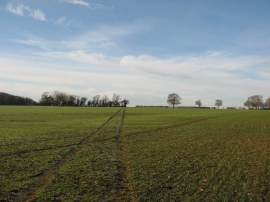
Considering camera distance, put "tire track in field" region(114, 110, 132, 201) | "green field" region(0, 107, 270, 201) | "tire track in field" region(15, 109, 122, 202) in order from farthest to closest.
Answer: "green field" region(0, 107, 270, 201) → "tire track in field" region(114, 110, 132, 201) → "tire track in field" region(15, 109, 122, 202)

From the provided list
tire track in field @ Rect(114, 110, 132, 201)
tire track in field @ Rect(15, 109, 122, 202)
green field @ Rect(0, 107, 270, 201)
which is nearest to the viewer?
tire track in field @ Rect(15, 109, 122, 202)

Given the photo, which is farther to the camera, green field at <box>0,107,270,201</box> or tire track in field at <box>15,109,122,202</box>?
green field at <box>0,107,270,201</box>

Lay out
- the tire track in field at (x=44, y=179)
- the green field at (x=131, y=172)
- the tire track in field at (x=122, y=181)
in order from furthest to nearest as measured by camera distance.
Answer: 1. the green field at (x=131, y=172)
2. the tire track in field at (x=122, y=181)
3. the tire track in field at (x=44, y=179)

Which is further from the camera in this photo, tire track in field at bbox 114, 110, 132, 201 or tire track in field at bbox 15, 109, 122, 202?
tire track in field at bbox 114, 110, 132, 201

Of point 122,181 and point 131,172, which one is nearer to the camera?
point 122,181

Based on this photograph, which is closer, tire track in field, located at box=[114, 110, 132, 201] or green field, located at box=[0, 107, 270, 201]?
tire track in field, located at box=[114, 110, 132, 201]

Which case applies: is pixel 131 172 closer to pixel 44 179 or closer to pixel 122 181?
pixel 122 181

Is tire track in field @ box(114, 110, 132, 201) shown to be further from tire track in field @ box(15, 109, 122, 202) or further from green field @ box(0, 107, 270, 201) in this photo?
tire track in field @ box(15, 109, 122, 202)

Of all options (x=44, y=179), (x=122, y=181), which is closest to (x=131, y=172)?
(x=122, y=181)

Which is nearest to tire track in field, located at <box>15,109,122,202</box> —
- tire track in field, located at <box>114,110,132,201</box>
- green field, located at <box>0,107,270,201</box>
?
green field, located at <box>0,107,270,201</box>

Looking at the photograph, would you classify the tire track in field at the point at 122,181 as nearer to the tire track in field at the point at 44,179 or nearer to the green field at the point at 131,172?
the green field at the point at 131,172

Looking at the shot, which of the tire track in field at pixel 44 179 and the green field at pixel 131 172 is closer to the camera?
the tire track in field at pixel 44 179

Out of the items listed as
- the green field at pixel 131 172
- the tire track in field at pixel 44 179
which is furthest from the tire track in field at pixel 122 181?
the tire track in field at pixel 44 179

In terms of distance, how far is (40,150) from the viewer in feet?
72.3
